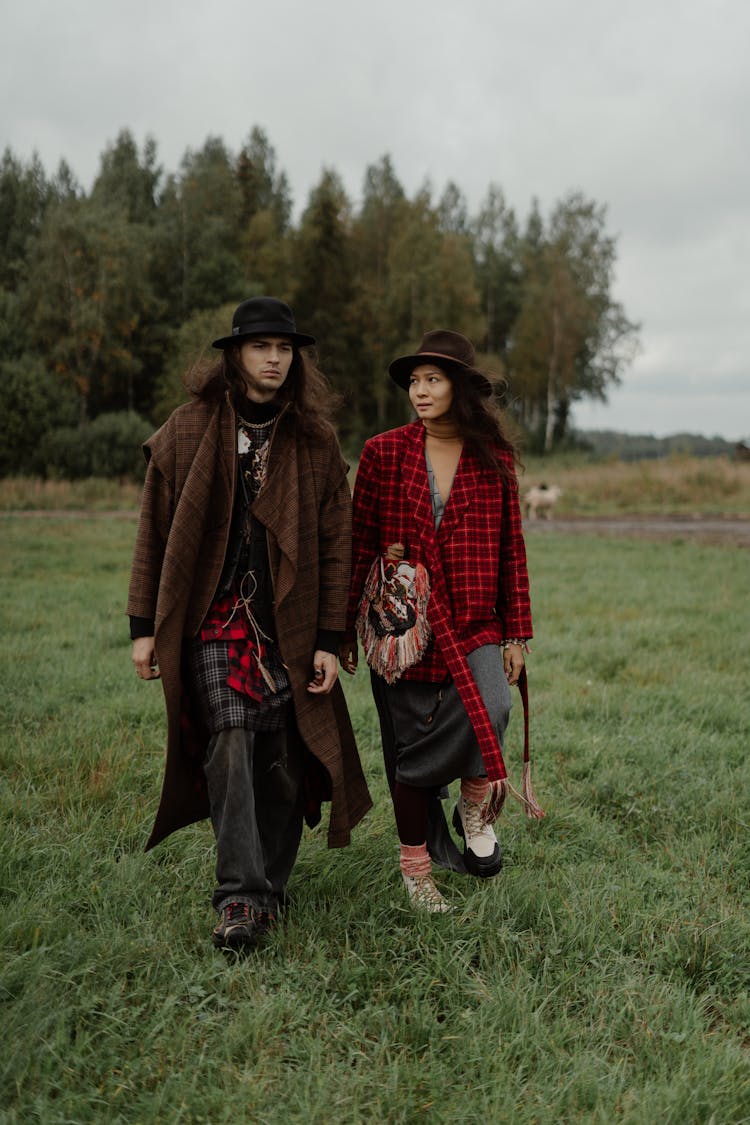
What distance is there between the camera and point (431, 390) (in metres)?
3.29

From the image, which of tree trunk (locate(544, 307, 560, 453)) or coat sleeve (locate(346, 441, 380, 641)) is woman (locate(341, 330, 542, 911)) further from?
tree trunk (locate(544, 307, 560, 453))

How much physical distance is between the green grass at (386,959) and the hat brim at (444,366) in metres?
1.97

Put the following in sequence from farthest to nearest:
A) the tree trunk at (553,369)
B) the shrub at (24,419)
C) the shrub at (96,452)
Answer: the tree trunk at (553,369), the shrub at (96,452), the shrub at (24,419)

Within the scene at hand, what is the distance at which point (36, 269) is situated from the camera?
3569 centimetres

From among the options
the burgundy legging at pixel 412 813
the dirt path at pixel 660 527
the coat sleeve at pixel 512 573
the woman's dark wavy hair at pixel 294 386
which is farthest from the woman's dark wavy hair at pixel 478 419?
the dirt path at pixel 660 527

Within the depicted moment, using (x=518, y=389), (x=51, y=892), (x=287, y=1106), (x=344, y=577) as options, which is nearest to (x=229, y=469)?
(x=344, y=577)

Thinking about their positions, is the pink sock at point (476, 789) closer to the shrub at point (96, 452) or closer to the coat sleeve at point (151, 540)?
the coat sleeve at point (151, 540)

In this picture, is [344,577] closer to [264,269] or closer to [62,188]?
[264,269]

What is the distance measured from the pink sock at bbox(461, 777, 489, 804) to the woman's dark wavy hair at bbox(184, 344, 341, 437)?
1.54 meters

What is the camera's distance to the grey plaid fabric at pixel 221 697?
297 centimetres

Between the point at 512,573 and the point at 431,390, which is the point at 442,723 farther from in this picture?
the point at 431,390

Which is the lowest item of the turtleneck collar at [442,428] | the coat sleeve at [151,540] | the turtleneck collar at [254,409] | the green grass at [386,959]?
the green grass at [386,959]

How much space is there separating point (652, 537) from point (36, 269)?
97.8 ft

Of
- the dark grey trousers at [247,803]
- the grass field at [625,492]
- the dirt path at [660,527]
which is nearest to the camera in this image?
the dark grey trousers at [247,803]
